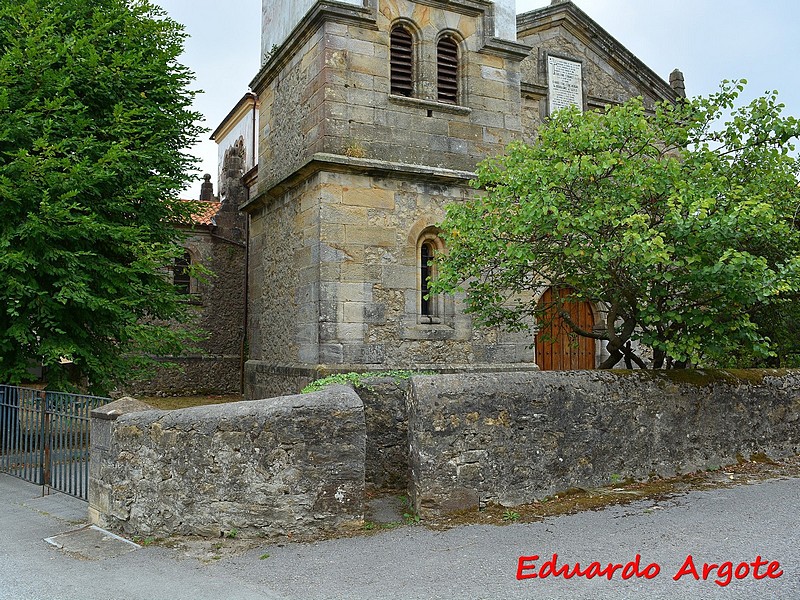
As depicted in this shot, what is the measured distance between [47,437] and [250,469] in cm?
343

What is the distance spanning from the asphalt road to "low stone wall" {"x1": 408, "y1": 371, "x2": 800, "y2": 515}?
0.51 m

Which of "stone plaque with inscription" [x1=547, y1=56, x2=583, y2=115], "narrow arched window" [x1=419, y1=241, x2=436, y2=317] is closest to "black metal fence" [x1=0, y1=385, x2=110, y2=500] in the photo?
"narrow arched window" [x1=419, y1=241, x2=436, y2=317]

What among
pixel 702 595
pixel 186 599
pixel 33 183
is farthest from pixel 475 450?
pixel 33 183

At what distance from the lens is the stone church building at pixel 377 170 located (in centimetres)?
1152

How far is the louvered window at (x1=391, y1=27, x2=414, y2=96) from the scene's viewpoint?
12508mm

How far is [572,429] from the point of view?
685cm

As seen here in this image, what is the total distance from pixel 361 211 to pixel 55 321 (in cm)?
501

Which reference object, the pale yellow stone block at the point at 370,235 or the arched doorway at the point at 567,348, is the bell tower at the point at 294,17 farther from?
the arched doorway at the point at 567,348

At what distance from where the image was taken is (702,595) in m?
4.51

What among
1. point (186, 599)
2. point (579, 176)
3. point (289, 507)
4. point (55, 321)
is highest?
point (579, 176)

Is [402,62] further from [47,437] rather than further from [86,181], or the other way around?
[47,437]

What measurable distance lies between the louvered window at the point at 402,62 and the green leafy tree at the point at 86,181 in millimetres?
3766

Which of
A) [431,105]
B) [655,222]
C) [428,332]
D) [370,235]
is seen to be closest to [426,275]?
[428,332]

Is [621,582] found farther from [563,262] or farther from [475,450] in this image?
[563,262]
